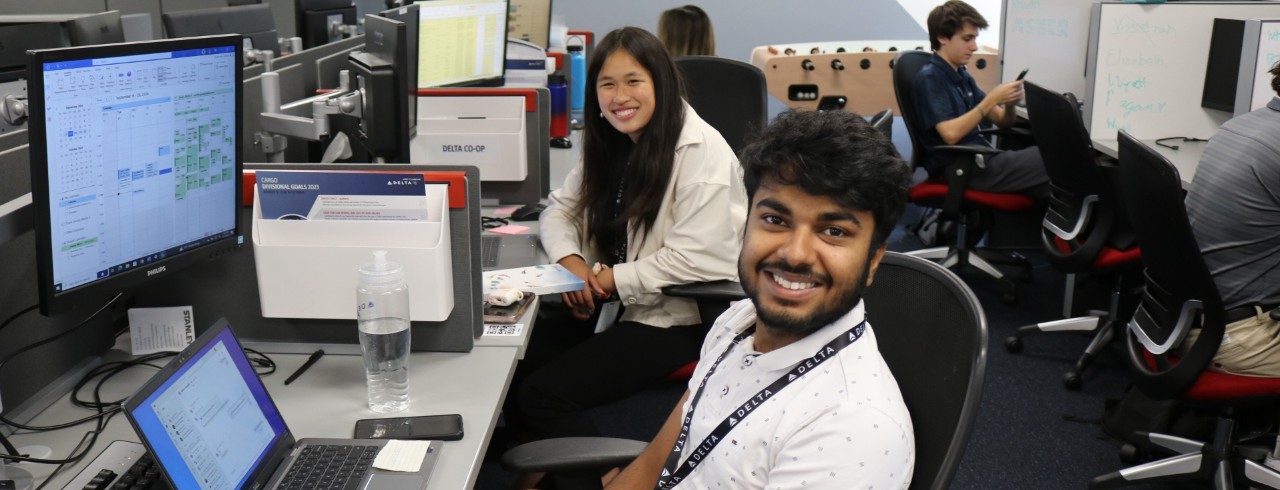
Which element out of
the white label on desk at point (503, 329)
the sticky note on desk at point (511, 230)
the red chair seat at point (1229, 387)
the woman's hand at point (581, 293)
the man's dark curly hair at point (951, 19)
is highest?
the man's dark curly hair at point (951, 19)

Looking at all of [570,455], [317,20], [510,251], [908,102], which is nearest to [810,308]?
[570,455]

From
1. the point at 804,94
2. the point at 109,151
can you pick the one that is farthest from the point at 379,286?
the point at 804,94

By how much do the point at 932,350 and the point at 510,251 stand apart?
132 centimetres

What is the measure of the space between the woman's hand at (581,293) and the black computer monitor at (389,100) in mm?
418

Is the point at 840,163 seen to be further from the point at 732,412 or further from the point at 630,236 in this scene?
the point at 630,236

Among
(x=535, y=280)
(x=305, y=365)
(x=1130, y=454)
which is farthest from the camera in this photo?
(x=1130, y=454)

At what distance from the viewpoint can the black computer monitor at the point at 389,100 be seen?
84.3 inches

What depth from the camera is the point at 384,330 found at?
1.60 meters

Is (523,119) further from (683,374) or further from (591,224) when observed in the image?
(683,374)

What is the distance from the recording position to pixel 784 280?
1.26 m

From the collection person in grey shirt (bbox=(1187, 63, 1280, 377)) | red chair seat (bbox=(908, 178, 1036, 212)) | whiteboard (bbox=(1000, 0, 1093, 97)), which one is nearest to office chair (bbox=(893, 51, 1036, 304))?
red chair seat (bbox=(908, 178, 1036, 212))

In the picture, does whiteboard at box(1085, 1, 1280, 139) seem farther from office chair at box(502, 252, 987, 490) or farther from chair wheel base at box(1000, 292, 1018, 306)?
office chair at box(502, 252, 987, 490)

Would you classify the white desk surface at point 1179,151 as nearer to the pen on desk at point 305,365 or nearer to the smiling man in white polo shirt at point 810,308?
the smiling man in white polo shirt at point 810,308

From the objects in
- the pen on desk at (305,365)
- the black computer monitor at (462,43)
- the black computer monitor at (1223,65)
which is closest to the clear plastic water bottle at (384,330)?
the pen on desk at (305,365)
